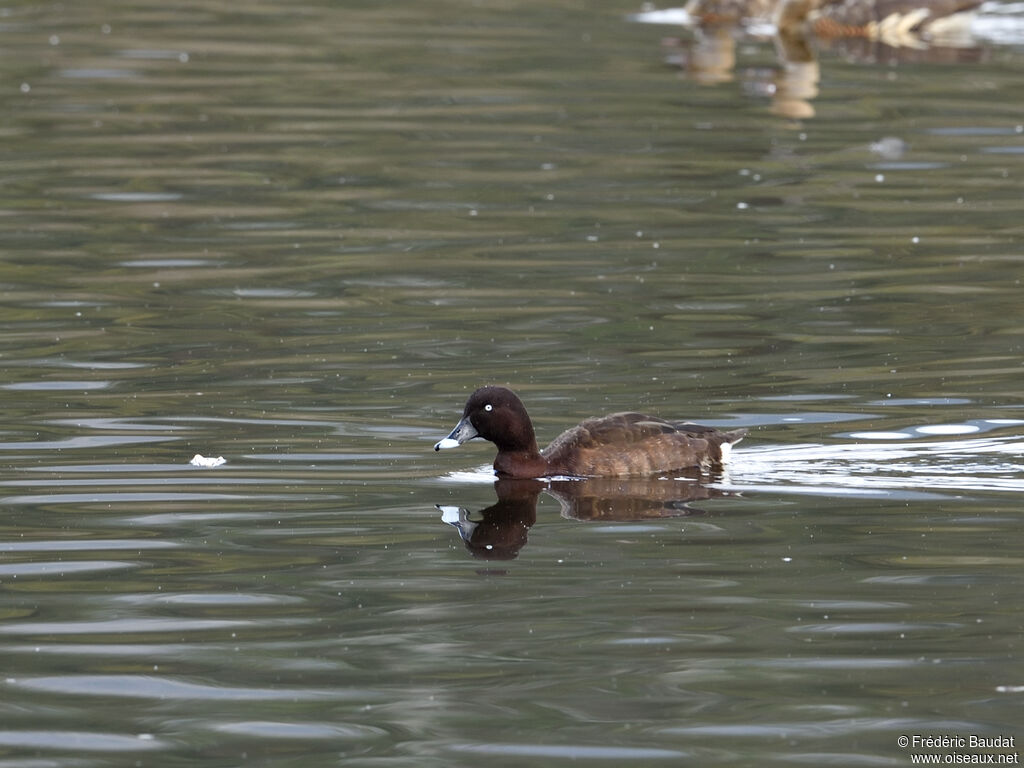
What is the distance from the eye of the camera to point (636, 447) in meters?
10.8

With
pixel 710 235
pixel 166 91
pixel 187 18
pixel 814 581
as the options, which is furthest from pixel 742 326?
pixel 187 18

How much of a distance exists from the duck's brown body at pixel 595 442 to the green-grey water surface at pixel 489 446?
0.19 metres

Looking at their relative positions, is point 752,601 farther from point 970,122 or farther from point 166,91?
point 166,91

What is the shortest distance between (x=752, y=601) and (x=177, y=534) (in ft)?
9.36

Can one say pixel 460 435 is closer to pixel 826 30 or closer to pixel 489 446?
pixel 489 446

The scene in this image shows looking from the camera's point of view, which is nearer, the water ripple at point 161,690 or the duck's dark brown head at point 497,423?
the water ripple at point 161,690

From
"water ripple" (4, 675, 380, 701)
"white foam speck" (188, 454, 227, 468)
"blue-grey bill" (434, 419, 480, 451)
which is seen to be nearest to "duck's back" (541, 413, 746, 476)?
"blue-grey bill" (434, 419, 480, 451)

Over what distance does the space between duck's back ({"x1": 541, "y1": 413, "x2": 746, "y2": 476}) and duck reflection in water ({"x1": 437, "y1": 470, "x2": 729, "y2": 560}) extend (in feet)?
0.27

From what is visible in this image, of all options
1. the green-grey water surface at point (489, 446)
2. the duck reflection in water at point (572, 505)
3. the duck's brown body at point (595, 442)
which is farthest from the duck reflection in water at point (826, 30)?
the duck reflection in water at point (572, 505)

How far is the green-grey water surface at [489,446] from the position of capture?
7.50m

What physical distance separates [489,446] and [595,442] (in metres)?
1.60

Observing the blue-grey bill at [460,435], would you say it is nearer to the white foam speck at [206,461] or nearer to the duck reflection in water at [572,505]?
the duck reflection in water at [572,505]

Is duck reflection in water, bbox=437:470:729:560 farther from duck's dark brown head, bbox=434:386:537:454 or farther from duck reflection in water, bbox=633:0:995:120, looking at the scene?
duck reflection in water, bbox=633:0:995:120

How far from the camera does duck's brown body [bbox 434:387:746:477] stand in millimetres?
10789
